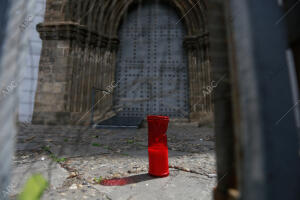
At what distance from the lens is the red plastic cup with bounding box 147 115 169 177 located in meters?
0.85

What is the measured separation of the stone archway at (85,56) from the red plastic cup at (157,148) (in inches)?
140

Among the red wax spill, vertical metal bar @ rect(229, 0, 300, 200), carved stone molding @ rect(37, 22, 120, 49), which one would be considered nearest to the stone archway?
carved stone molding @ rect(37, 22, 120, 49)

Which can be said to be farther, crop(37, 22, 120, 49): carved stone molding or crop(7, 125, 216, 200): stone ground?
crop(37, 22, 120, 49): carved stone molding

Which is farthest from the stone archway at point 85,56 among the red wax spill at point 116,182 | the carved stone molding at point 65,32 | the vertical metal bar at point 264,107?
the vertical metal bar at point 264,107

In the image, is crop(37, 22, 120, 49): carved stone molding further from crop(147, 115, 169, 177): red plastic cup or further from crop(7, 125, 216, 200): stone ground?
crop(147, 115, 169, 177): red plastic cup

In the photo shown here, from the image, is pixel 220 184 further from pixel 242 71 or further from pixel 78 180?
pixel 78 180

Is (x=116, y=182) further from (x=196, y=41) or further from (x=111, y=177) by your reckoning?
(x=196, y=41)

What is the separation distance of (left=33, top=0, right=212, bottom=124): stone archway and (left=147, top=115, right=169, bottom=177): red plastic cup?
3.55m

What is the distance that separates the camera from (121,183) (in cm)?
78

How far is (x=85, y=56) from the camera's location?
452 cm

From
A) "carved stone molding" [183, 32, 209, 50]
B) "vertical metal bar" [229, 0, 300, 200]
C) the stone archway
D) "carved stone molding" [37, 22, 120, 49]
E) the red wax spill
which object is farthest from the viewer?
"carved stone molding" [183, 32, 209, 50]

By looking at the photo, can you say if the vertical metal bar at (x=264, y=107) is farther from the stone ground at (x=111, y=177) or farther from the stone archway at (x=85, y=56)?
the stone archway at (x=85, y=56)

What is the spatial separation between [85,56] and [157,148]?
4.28 meters

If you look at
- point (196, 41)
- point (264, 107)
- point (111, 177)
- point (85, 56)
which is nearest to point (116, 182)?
point (111, 177)
